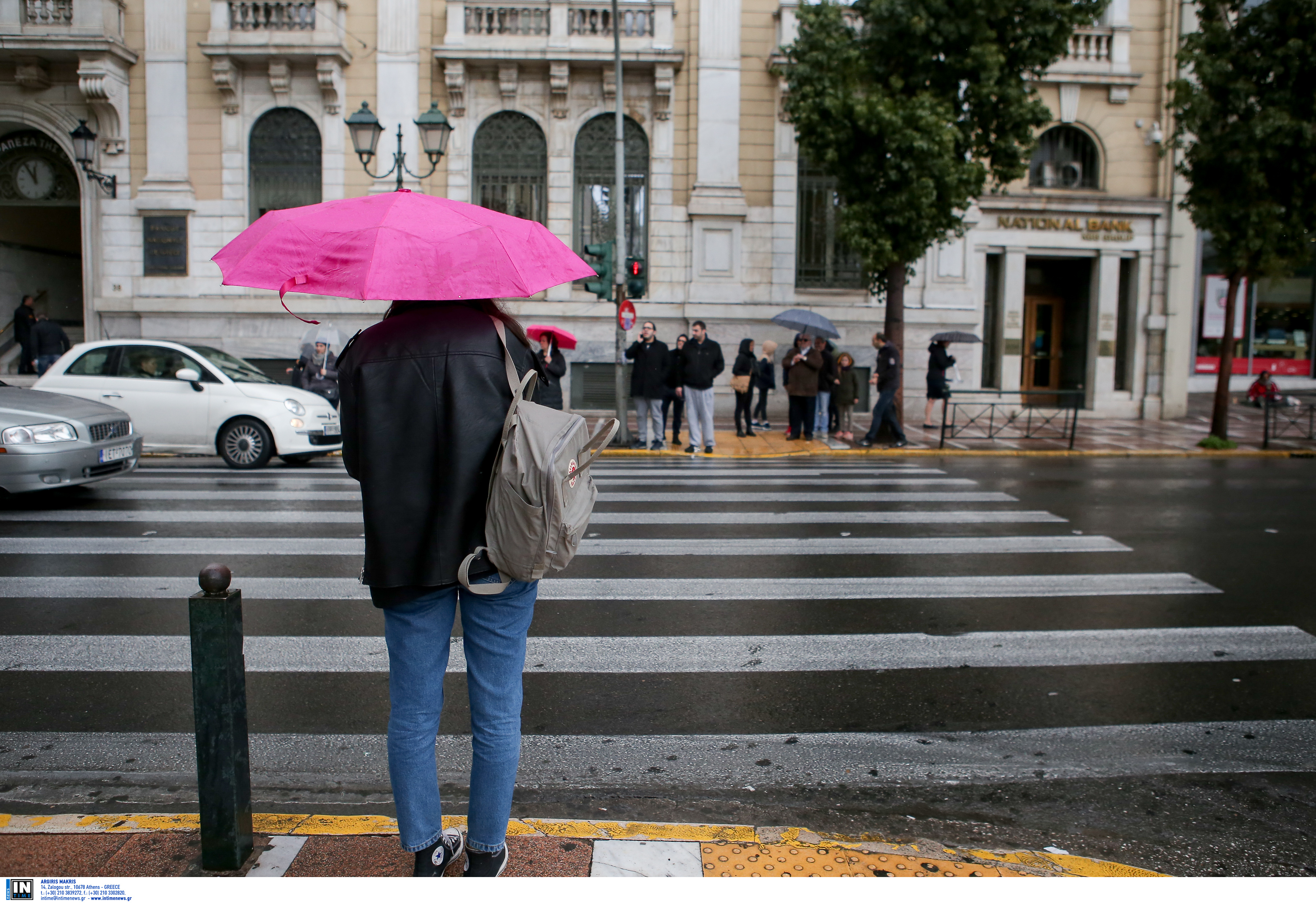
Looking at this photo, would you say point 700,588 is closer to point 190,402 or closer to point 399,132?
point 190,402

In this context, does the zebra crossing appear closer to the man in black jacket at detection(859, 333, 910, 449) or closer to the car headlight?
the car headlight

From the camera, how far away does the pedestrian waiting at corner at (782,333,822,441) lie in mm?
16766

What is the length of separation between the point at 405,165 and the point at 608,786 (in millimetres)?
19431

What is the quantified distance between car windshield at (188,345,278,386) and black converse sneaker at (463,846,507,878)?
1103cm

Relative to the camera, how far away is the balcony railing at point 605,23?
20953mm

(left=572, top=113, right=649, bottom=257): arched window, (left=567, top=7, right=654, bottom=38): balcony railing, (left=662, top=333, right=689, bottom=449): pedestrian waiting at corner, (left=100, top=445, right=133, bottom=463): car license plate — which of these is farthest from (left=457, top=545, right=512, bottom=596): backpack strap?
(left=567, top=7, right=654, bottom=38): balcony railing

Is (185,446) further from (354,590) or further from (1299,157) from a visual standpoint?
(1299,157)

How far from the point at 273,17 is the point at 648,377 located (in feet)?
39.4

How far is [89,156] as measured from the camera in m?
20.0


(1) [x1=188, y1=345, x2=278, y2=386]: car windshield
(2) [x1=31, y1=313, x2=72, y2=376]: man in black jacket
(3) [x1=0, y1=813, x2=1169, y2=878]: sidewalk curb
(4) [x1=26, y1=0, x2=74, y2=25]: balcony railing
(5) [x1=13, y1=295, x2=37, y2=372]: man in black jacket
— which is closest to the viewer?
(3) [x1=0, y1=813, x2=1169, y2=878]: sidewalk curb

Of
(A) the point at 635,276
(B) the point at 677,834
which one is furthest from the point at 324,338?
(B) the point at 677,834

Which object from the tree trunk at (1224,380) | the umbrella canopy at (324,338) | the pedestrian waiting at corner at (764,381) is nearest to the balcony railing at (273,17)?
the umbrella canopy at (324,338)

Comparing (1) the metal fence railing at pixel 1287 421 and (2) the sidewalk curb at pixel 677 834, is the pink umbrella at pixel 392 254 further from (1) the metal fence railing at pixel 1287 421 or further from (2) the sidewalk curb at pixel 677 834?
(1) the metal fence railing at pixel 1287 421

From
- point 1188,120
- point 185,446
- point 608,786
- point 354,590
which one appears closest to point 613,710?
point 608,786
